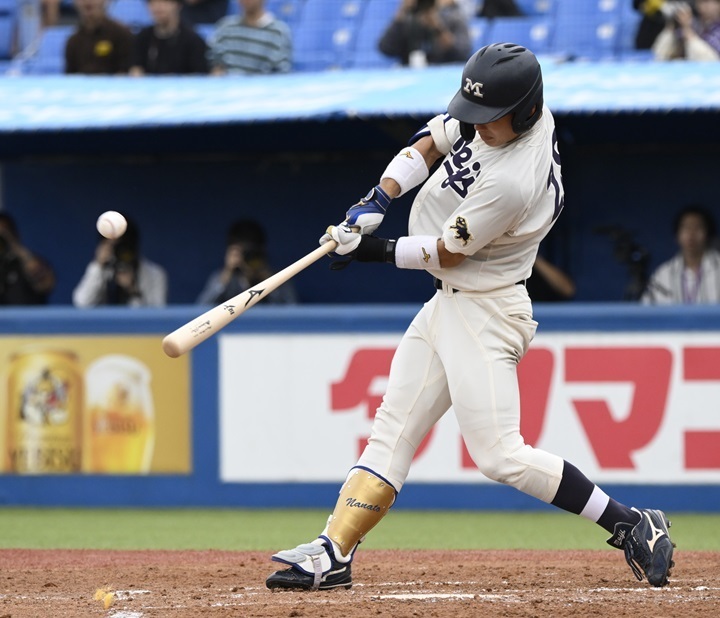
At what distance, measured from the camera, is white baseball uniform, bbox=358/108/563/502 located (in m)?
4.36

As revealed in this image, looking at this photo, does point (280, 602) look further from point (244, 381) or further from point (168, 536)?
point (244, 381)

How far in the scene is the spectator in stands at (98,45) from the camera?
10039mm

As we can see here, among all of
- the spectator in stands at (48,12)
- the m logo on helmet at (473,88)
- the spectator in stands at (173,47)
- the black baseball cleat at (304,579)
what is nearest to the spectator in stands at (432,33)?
the spectator in stands at (173,47)

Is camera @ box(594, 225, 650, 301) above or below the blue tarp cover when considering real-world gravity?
below

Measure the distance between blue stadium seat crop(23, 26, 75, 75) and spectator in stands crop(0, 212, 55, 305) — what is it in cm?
202

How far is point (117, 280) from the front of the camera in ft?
29.3

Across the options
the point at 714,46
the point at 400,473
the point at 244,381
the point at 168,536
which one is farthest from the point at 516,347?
the point at 714,46

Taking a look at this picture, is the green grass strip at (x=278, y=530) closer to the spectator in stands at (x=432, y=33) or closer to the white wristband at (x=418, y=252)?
the white wristband at (x=418, y=252)

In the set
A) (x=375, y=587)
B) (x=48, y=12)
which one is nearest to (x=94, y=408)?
(x=375, y=587)

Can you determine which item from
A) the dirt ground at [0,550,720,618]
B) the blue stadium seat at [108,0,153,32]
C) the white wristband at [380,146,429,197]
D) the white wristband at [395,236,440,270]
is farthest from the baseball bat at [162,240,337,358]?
the blue stadium seat at [108,0,153,32]

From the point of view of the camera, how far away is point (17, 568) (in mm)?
5387

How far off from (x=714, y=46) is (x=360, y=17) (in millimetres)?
3071

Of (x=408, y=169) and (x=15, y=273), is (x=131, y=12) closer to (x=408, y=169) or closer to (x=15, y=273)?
(x=15, y=273)

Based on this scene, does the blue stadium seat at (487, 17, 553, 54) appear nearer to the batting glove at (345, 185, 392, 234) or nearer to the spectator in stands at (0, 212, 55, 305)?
the spectator in stands at (0, 212, 55, 305)
